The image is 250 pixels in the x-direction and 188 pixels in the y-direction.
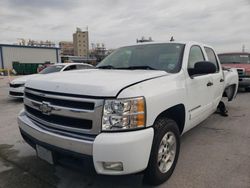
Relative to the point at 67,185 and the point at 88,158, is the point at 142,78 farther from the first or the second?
the point at 67,185

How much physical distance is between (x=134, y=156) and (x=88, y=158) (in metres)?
0.43

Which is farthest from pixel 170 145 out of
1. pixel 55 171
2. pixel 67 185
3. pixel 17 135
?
pixel 17 135

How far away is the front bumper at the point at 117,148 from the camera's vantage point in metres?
2.07

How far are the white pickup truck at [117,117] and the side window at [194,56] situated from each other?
0.21m

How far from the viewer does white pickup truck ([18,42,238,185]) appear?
213cm

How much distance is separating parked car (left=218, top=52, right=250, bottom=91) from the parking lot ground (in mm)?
5680

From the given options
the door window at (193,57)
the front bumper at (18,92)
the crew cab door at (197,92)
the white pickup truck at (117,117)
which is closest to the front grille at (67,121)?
the white pickup truck at (117,117)

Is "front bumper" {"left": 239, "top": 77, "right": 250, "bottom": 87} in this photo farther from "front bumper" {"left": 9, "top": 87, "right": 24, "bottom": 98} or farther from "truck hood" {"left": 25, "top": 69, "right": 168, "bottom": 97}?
"front bumper" {"left": 9, "top": 87, "right": 24, "bottom": 98}

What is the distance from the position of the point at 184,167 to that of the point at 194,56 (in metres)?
1.76

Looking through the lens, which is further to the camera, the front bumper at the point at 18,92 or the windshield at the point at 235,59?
the windshield at the point at 235,59

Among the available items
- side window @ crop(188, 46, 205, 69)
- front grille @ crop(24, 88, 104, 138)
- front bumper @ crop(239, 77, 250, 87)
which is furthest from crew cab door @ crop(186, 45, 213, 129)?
front bumper @ crop(239, 77, 250, 87)

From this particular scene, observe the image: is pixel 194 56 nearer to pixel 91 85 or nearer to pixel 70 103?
pixel 91 85

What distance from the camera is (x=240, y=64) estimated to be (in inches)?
403

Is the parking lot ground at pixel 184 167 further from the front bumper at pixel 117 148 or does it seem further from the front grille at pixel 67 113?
the front grille at pixel 67 113
